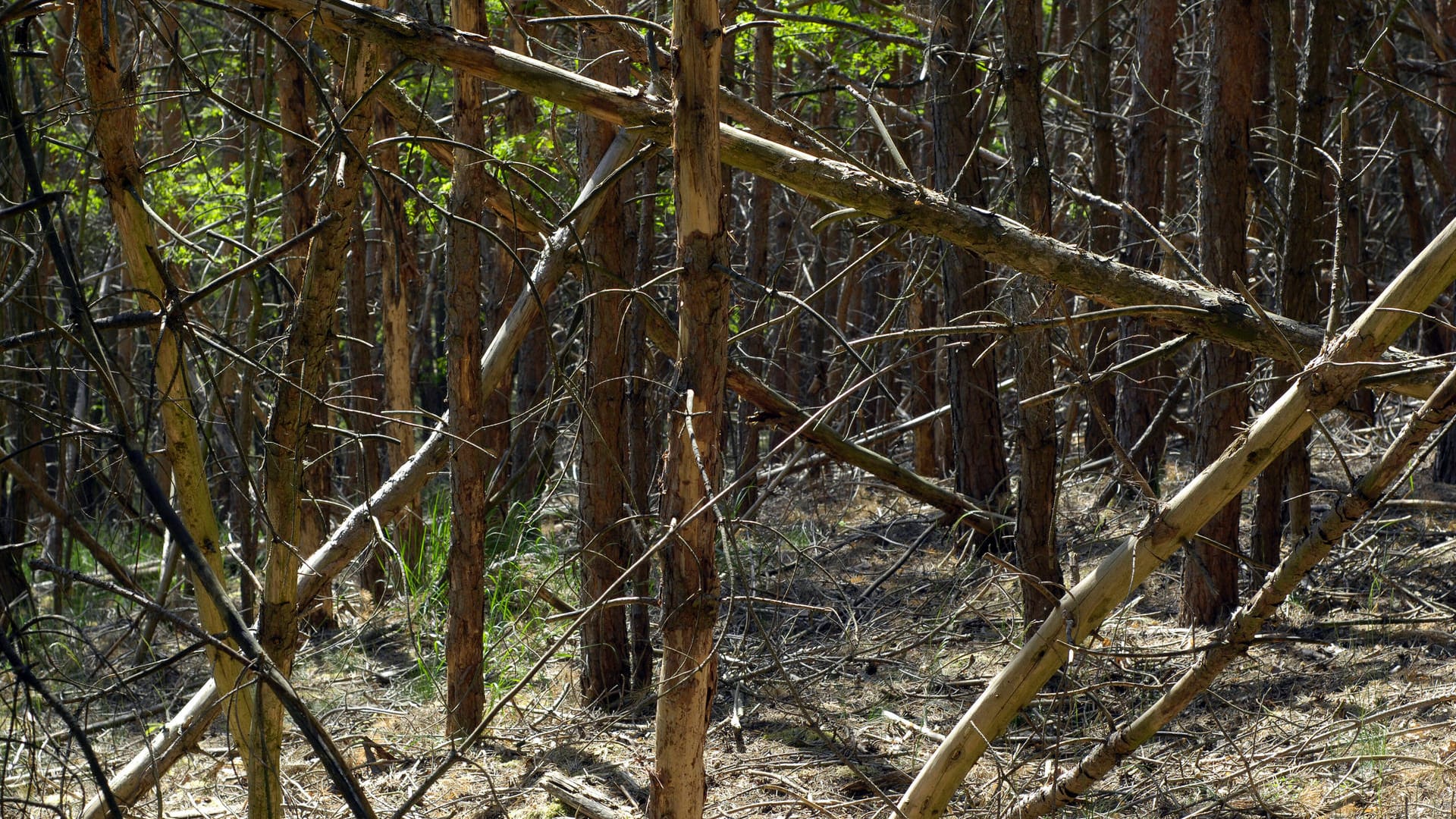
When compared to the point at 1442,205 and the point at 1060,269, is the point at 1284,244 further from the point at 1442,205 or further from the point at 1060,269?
the point at 1442,205

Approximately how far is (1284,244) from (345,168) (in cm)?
456

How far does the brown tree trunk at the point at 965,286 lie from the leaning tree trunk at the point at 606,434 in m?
2.01

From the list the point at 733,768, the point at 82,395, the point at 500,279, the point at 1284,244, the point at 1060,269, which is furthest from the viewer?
the point at 82,395

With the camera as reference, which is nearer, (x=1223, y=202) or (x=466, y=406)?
(x=466, y=406)

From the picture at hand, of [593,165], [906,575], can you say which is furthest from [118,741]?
[906,575]

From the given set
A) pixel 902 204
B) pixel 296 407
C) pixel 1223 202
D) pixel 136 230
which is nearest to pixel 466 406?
pixel 296 407

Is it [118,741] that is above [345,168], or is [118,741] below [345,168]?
below

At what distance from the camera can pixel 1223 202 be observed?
538 centimetres

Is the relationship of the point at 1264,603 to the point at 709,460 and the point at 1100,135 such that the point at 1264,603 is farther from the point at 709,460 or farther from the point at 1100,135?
the point at 1100,135

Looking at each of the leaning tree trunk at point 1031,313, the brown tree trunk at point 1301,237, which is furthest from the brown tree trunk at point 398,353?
the brown tree trunk at point 1301,237

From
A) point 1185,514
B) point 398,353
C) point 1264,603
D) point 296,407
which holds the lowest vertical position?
point 1264,603

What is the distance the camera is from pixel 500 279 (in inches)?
334

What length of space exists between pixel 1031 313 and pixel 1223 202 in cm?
125

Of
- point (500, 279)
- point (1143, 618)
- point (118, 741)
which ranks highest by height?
point (500, 279)
